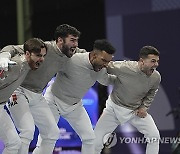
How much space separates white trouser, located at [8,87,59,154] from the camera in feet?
13.7

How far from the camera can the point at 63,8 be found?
734 cm

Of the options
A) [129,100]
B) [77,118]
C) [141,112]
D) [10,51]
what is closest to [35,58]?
[10,51]

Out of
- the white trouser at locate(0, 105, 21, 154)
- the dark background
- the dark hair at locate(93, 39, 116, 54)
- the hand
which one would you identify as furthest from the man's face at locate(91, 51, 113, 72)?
the dark background

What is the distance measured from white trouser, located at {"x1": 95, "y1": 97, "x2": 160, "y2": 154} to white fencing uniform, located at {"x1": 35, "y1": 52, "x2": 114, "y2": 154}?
23 cm

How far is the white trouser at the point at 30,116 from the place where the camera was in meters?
4.19

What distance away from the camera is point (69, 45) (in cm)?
438

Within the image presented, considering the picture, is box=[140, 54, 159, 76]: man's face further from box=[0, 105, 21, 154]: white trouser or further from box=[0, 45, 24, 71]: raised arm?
box=[0, 105, 21, 154]: white trouser

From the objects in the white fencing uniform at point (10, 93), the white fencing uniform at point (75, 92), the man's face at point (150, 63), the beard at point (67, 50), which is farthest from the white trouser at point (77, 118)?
the man's face at point (150, 63)

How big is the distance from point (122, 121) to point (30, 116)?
102 centimetres

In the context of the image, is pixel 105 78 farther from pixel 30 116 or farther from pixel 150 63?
pixel 30 116

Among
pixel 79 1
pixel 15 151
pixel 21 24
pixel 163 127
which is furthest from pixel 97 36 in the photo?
pixel 15 151

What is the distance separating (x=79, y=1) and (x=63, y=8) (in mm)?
269

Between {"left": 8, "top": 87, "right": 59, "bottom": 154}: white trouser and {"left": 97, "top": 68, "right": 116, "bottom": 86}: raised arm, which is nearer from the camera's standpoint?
{"left": 8, "top": 87, "right": 59, "bottom": 154}: white trouser

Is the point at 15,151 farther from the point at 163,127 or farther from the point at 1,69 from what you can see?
the point at 163,127
